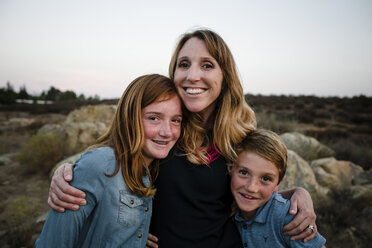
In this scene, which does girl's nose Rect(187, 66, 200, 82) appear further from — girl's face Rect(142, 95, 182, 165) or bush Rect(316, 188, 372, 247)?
bush Rect(316, 188, 372, 247)

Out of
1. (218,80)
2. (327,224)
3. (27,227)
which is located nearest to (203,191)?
(218,80)

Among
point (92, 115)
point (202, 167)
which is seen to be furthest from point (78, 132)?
point (202, 167)

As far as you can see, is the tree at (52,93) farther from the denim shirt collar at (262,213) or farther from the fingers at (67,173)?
the denim shirt collar at (262,213)

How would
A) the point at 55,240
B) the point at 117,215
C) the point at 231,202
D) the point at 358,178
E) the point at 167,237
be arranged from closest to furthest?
the point at 55,240
the point at 117,215
the point at 167,237
the point at 231,202
the point at 358,178

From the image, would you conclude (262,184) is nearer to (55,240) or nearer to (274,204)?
(274,204)

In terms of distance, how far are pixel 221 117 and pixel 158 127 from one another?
779mm

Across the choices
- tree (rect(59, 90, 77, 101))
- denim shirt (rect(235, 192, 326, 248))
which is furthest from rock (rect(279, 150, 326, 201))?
tree (rect(59, 90, 77, 101))

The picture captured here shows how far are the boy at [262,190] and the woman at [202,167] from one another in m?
0.10

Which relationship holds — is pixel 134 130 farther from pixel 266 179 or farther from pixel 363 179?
pixel 363 179

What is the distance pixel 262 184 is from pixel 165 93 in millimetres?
1129

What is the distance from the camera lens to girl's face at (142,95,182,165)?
1600 millimetres

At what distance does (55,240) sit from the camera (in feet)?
3.98

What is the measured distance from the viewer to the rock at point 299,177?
12.7 ft

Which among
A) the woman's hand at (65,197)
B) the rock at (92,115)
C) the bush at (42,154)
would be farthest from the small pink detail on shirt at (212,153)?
the rock at (92,115)
